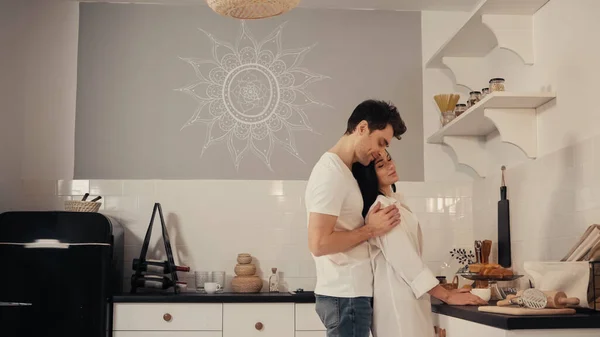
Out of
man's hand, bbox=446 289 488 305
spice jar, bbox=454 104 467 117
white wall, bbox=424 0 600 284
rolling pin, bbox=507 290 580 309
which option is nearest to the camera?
rolling pin, bbox=507 290 580 309

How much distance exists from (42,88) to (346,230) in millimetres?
2728

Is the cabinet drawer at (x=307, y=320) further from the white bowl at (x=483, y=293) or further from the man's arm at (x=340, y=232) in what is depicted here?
the man's arm at (x=340, y=232)

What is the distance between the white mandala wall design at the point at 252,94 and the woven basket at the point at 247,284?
73cm

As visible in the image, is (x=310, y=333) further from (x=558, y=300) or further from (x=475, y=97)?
(x=558, y=300)

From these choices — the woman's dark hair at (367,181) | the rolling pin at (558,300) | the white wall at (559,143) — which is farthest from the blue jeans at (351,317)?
the white wall at (559,143)

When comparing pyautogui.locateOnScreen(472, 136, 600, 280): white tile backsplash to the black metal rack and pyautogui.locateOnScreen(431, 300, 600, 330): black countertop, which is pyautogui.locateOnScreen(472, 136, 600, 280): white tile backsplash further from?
the black metal rack

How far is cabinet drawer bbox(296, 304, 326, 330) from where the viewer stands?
163 inches

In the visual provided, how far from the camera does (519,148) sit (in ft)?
12.5

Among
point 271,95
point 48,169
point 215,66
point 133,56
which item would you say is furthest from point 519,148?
point 48,169

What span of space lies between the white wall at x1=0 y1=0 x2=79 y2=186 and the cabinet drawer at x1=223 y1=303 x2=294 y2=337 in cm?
143

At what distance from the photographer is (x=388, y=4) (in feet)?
15.9

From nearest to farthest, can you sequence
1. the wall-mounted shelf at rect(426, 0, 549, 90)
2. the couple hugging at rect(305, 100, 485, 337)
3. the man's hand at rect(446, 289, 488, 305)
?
the couple hugging at rect(305, 100, 485, 337)
the man's hand at rect(446, 289, 488, 305)
the wall-mounted shelf at rect(426, 0, 549, 90)

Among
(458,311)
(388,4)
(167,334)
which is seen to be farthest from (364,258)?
(388,4)

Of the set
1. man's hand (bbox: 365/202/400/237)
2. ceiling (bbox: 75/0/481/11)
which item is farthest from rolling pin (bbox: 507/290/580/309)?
ceiling (bbox: 75/0/481/11)
